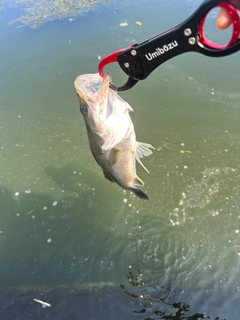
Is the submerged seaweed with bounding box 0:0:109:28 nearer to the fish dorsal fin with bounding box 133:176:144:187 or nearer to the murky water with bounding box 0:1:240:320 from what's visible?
the murky water with bounding box 0:1:240:320

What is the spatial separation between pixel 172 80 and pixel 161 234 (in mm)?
2214

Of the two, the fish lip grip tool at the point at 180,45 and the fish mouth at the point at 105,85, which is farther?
the fish mouth at the point at 105,85

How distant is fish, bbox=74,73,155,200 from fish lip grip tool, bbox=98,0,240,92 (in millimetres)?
155

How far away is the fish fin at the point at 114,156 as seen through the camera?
1887mm

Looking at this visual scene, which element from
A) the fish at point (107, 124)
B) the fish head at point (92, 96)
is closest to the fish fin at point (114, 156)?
the fish at point (107, 124)

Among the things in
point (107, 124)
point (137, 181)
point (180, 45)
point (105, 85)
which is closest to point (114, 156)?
point (107, 124)

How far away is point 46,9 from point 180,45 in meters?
5.22

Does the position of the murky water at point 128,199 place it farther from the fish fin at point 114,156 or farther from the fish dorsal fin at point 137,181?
the fish fin at point 114,156

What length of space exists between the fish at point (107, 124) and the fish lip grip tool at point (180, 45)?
155 millimetres

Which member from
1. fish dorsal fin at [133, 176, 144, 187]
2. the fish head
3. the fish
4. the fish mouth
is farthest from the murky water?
the fish mouth

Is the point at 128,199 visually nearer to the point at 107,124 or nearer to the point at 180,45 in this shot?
the point at 107,124

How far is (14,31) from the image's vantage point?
5.28 meters

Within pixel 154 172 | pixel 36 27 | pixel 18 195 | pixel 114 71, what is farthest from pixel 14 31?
pixel 154 172

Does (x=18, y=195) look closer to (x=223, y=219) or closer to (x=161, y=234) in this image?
(x=161, y=234)
